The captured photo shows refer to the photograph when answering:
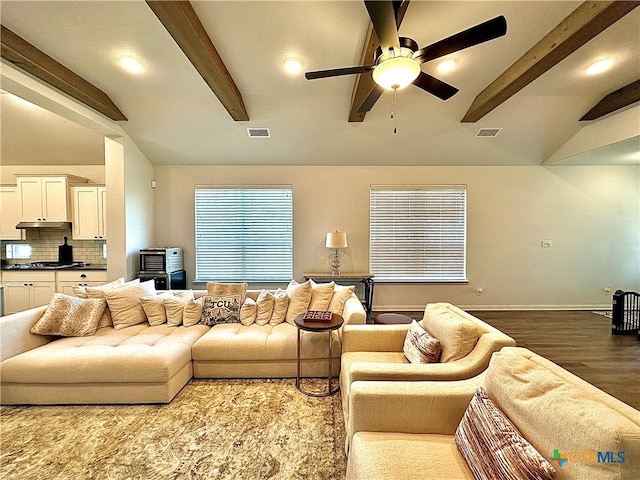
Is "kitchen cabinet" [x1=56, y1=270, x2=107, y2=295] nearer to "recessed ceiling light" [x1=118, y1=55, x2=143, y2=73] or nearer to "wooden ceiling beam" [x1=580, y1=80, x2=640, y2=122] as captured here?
"recessed ceiling light" [x1=118, y1=55, x2=143, y2=73]

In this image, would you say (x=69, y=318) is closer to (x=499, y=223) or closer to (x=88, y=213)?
(x=88, y=213)

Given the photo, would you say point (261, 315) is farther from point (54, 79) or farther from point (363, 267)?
point (54, 79)

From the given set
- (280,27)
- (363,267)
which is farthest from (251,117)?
(363,267)

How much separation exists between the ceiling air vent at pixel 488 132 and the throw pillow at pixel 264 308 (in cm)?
400

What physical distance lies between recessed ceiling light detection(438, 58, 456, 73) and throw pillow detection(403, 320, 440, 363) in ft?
8.75

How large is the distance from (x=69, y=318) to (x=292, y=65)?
3417 millimetres

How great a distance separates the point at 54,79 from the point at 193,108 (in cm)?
141

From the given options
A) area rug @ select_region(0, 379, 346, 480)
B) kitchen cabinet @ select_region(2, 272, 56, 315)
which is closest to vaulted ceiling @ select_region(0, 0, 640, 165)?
kitchen cabinet @ select_region(2, 272, 56, 315)

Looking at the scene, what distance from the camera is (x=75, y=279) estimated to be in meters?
4.41

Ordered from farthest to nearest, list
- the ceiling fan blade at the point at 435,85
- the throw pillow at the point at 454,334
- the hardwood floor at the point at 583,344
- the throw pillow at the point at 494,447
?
the hardwood floor at the point at 583,344
the ceiling fan blade at the point at 435,85
the throw pillow at the point at 454,334
the throw pillow at the point at 494,447

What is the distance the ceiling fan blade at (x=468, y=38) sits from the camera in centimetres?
170

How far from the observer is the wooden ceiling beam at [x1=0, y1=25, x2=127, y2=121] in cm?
265

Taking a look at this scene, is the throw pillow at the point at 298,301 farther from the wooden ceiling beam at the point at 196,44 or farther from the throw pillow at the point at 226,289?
the wooden ceiling beam at the point at 196,44
